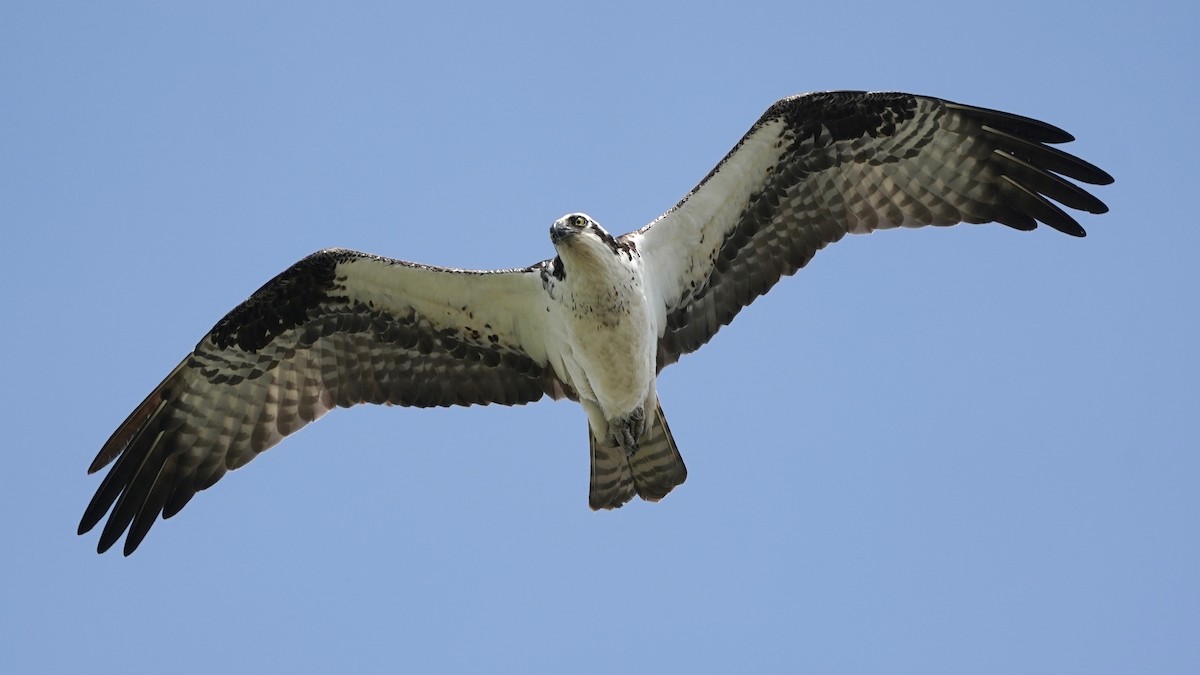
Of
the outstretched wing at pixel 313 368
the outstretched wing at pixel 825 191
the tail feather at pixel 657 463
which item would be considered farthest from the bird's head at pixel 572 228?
the tail feather at pixel 657 463

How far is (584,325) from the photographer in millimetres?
9414

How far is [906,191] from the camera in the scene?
403 inches

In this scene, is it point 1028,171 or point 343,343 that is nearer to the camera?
point 1028,171

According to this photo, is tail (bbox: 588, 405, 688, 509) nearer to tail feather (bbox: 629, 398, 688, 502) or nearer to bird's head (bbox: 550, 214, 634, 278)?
tail feather (bbox: 629, 398, 688, 502)

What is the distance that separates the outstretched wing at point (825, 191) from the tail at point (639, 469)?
592mm

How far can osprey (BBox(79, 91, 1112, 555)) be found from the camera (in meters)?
9.88

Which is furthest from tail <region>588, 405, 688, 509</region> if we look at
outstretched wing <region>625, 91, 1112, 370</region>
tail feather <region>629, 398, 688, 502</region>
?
outstretched wing <region>625, 91, 1112, 370</region>

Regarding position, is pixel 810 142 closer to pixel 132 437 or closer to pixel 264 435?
pixel 264 435

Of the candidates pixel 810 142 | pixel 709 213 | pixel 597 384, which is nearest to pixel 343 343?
pixel 597 384

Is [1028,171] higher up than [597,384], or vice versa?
[1028,171]

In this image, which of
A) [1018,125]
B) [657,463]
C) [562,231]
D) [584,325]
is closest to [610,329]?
[584,325]

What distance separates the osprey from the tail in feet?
0.04

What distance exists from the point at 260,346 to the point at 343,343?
0.64 meters

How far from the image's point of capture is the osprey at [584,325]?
9875 mm
